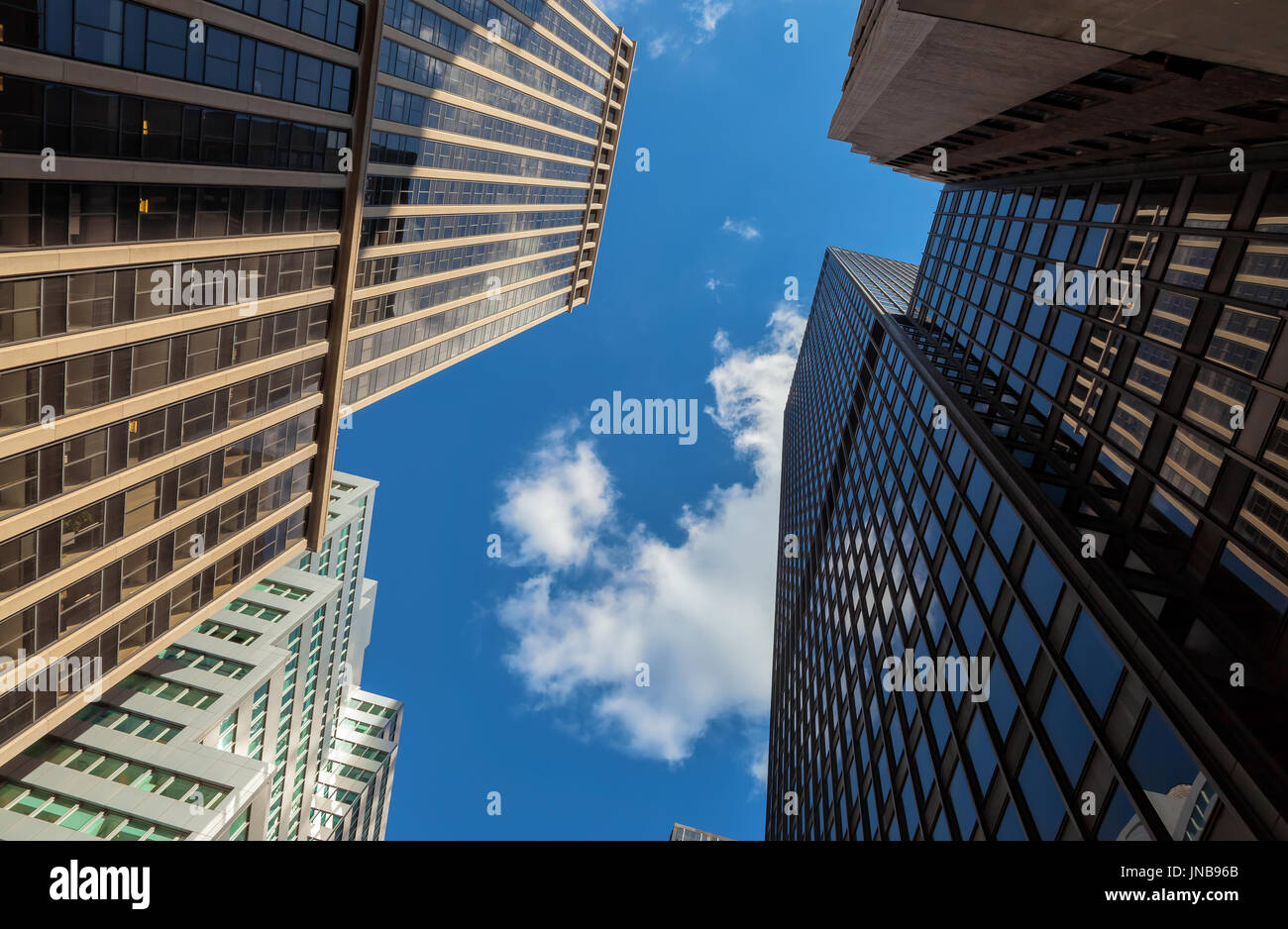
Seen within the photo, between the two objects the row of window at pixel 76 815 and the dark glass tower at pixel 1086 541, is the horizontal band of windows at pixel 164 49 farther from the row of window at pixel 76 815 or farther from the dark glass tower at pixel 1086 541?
the row of window at pixel 76 815

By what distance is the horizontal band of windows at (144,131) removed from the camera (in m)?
23.1

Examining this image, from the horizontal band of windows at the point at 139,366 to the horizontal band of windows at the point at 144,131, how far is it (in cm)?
745

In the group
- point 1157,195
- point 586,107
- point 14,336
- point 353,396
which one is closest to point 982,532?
point 1157,195

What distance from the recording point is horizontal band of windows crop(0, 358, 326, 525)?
82.8 ft

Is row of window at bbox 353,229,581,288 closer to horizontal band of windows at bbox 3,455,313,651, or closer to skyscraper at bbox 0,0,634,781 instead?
skyscraper at bbox 0,0,634,781

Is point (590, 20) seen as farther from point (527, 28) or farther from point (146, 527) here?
point (146, 527)

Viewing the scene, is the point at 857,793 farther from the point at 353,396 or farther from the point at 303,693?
the point at 303,693

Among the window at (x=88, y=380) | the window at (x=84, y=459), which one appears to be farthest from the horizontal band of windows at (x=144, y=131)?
the window at (x=84, y=459)

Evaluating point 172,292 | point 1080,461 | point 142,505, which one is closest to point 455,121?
point 172,292

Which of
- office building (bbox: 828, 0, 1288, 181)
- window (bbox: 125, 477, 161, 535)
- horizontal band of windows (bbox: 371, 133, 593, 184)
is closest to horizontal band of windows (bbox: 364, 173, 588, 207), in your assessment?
horizontal band of windows (bbox: 371, 133, 593, 184)

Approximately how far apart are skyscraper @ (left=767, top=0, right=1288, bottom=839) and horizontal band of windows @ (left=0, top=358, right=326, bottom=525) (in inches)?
1270
